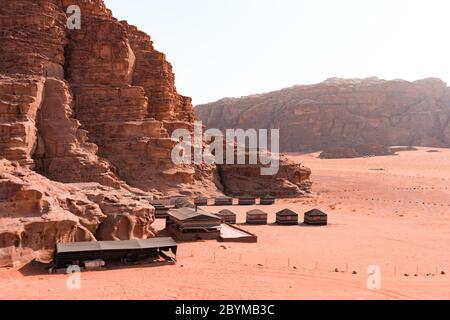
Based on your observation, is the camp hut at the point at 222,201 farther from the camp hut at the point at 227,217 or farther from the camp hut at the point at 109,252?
the camp hut at the point at 109,252

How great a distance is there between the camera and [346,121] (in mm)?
102062

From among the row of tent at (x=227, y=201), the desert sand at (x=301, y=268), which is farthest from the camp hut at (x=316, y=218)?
the row of tent at (x=227, y=201)

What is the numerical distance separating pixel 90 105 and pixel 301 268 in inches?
1085

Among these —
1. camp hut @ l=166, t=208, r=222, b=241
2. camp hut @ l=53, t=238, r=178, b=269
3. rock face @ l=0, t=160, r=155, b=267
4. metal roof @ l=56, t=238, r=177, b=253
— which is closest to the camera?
camp hut @ l=53, t=238, r=178, b=269

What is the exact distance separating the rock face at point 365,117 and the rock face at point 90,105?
61676mm

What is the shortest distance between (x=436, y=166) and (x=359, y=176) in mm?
23405

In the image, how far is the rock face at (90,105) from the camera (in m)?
33.1

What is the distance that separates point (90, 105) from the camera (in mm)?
38906

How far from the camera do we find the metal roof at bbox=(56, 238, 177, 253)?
54.4 feet

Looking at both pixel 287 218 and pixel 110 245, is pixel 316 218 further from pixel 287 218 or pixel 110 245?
pixel 110 245

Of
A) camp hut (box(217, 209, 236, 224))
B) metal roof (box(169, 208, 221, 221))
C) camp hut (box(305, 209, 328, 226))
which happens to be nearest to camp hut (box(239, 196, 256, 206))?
camp hut (box(217, 209, 236, 224))

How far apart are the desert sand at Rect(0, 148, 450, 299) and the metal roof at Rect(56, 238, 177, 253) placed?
3.21ft

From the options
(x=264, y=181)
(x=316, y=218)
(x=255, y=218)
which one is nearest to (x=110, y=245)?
(x=255, y=218)

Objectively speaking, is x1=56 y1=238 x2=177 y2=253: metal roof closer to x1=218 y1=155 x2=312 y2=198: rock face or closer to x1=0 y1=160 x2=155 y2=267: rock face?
x1=0 y1=160 x2=155 y2=267: rock face
